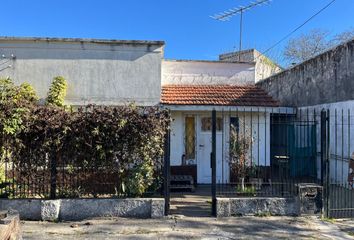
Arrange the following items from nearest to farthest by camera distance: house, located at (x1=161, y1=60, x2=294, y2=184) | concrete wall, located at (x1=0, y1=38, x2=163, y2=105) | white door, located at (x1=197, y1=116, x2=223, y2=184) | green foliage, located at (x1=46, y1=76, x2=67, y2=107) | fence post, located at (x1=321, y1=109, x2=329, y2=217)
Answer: fence post, located at (x1=321, y1=109, x2=329, y2=217) → green foliage, located at (x1=46, y1=76, x2=67, y2=107) → concrete wall, located at (x1=0, y1=38, x2=163, y2=105) → house, located at (x1=161, y1=60, x2=294, y2=184) → white door, located at (x1=197, y1=116, x2=223, y2=184)

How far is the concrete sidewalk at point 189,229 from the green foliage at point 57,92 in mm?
4993

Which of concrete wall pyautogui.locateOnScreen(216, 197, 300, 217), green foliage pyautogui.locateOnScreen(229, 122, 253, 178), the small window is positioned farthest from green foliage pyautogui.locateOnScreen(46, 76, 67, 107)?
concrete wall pyautogui.locateOnScreen(216, 197, 300, 217)

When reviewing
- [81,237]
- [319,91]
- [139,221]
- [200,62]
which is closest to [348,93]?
[319,91]

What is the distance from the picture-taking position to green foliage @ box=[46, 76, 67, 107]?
12.0 m

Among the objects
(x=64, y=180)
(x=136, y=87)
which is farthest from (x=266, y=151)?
(x=64, y=180)

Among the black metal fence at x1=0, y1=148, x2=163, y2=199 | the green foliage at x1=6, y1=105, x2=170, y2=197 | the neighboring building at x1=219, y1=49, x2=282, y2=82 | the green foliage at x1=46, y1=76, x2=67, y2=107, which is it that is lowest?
the black metal fence at x1=0, y1=148, x2=163, y2=199

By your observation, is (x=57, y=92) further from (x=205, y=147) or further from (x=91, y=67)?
(x=205, y=147)

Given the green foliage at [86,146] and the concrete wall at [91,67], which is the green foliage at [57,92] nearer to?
the concrete wall at [91,67]

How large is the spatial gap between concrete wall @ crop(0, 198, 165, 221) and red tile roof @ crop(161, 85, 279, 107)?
209 inches

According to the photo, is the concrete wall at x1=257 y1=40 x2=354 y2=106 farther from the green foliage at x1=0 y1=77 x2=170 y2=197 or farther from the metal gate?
the green foliage at x1=0 y1=77 x2=170 y2=197

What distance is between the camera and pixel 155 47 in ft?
42.4

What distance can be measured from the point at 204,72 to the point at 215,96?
1685mm

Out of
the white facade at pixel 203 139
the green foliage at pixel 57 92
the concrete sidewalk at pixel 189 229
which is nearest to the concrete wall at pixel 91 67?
the green foliage at pixel 57 92

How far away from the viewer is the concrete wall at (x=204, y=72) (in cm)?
1477
